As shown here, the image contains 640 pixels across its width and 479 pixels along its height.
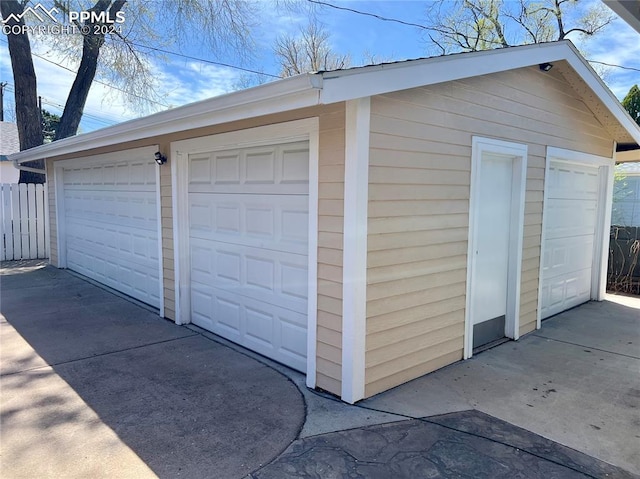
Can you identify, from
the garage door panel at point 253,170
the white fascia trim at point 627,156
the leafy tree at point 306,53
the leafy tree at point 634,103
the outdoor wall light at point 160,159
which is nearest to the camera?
the garage door panel at point 253,170

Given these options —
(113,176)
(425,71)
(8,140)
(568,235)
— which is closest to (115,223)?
(113,176)

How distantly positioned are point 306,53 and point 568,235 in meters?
13.0

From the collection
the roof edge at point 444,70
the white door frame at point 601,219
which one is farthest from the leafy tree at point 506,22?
the roof edge at point 444,70

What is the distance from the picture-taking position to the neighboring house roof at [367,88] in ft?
9.14

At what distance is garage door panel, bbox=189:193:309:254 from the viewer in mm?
3928

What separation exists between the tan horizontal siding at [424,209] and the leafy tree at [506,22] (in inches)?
495

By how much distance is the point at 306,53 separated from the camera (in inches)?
643

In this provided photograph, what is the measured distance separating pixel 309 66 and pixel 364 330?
48.9 ft

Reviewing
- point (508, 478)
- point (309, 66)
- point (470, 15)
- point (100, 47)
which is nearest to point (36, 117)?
point (100, 47)

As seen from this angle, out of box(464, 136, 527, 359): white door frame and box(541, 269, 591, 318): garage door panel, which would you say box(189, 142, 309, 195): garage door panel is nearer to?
box(464, 136, 527, 359): white door frame

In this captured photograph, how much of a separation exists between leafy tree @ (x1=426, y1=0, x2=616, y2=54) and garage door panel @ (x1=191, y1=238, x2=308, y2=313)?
44.9ft

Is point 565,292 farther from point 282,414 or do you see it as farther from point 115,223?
point 115,223

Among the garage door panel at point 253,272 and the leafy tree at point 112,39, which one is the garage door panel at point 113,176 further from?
the leafy tree at point 112,39

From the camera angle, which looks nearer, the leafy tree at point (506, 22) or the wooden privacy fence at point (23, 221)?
the wooden privacy fence at point (23, 221)
